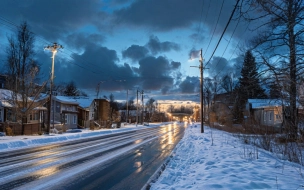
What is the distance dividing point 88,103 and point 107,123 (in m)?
12.5

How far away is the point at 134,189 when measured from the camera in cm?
713

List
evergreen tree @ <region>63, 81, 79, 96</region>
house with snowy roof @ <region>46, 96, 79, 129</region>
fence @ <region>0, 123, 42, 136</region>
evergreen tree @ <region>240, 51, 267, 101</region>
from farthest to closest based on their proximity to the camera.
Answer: evergreen tree @ <region>63, 81, 79, 96</region>, house with snowy roof @ <region>46, 96, 79, 129</region>, fence @ <region>0, 123, 42, 136</region>, evergreen tree @ <region>240, 51, 267, 101</region>

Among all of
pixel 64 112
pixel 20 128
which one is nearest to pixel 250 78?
pixel 20 128

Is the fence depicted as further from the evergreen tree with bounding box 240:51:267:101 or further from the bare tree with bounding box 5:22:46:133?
the evergreen tree with bounding box 240:51:267:101

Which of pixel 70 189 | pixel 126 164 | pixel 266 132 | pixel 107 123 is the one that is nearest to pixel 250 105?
pixel 107 123

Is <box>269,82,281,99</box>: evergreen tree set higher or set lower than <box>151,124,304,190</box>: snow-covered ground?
higher

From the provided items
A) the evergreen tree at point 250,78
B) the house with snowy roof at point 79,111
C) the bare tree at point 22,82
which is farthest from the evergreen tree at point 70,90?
the evergreen tree at point 250,78

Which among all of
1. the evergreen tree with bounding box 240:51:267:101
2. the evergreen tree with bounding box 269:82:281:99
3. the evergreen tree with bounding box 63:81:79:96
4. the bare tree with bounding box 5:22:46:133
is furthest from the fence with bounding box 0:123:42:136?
the evergreen tree with bounding box 63:81:79:96

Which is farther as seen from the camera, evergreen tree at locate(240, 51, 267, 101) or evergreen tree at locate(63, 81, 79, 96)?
evergreen tree at locate(63, 81, 79, 96)

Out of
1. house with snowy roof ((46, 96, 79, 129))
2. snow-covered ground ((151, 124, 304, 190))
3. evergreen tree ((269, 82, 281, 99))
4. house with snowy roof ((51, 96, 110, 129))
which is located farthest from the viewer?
house with snowy roof ((51, 96, 110, 129))

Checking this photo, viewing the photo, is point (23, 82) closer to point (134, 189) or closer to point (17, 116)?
point (17, 116)

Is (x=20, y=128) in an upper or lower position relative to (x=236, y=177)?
lower

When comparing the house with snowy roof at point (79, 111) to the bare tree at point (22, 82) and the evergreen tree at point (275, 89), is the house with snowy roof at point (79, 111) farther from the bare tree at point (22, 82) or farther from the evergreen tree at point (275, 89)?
the evergreen tree at point (275, 89)

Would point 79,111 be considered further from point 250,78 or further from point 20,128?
point 250,78
